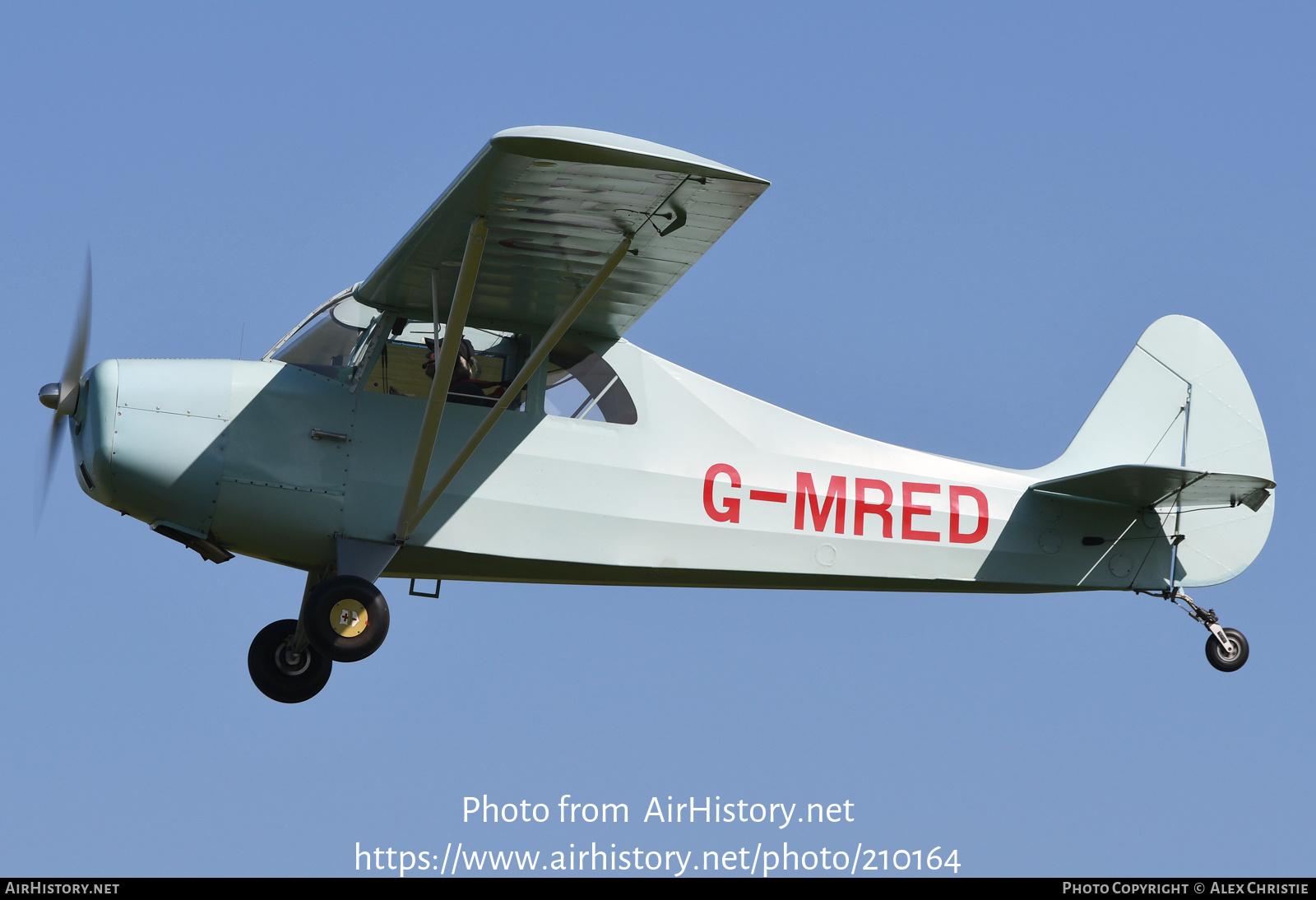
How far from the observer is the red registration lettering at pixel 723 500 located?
9164 mm

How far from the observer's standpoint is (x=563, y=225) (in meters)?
8.00

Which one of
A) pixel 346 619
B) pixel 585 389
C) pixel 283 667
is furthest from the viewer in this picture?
pixel 283 667

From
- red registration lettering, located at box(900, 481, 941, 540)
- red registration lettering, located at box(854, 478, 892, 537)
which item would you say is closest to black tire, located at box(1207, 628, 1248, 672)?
red registration lettering, located at box(900, 481, 941, 540)

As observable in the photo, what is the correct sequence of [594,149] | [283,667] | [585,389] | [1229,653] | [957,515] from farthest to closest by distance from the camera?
[1229,653] → [957,515] → [283,667] → [585,389] → [594,149]

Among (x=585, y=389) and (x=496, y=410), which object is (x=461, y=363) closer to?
(x=496, y=410)

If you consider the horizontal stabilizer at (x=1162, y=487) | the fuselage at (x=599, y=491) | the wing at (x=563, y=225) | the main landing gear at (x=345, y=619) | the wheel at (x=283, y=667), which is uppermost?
the wing at (x=563, y=225)

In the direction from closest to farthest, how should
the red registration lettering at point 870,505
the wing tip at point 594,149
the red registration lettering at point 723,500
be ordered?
the wing tip at point 594,149, the red registration lettering at point 723,500, the red registration lettering at point 870,505

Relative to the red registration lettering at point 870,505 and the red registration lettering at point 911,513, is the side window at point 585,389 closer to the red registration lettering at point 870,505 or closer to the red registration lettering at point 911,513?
the red registration lettering at point 870,505

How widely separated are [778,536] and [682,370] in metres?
1.23

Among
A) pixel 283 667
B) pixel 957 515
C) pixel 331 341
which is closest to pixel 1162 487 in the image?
pixel 957 515

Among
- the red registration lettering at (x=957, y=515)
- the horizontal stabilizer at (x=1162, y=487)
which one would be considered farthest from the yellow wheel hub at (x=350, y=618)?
the horizontal stabilizer at (x=1162, y=487)

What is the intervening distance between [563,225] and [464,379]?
132cm

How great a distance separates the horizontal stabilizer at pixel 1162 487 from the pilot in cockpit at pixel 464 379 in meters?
3.84

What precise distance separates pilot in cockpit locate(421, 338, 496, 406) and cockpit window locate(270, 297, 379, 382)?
437mm
